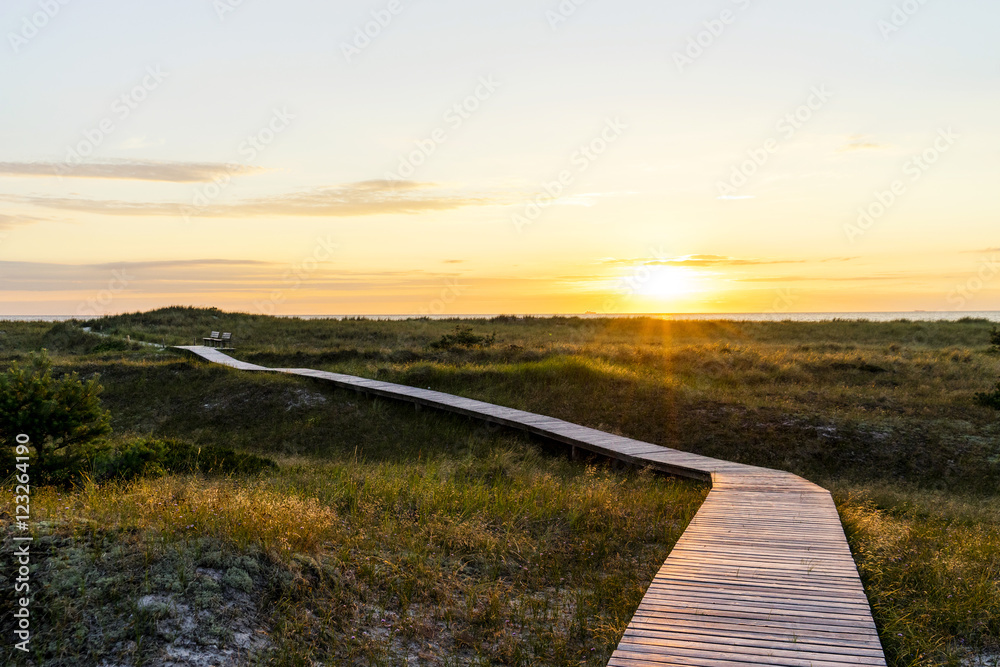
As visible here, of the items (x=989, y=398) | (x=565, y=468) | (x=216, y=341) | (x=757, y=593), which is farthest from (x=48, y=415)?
(x=216, y=341)

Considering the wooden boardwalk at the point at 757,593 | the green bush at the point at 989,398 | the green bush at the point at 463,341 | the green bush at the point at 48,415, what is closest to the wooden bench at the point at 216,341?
the green bush at the point at 463,341

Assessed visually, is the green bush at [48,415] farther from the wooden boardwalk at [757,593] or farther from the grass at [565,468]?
the wooden boardwalk at [757,593]

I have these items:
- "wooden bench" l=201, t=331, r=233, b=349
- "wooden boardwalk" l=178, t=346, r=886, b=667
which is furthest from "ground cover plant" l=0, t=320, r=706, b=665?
"wooden bench" l=201, t=331, r=233, b=349

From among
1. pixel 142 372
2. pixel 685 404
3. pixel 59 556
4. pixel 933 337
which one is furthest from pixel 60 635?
pixel 933 337

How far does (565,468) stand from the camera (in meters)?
13.2

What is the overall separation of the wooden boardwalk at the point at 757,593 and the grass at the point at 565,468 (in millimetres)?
383

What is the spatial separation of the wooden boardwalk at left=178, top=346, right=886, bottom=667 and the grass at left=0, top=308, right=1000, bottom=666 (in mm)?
383

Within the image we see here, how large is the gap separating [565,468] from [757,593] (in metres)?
7.79

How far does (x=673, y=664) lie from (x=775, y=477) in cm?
715

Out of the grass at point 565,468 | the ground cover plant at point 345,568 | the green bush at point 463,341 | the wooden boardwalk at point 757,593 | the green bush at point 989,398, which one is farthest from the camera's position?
the green bush at point 463,341

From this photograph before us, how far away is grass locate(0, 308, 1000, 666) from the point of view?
5.42m

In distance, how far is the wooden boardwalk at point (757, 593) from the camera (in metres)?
4.41

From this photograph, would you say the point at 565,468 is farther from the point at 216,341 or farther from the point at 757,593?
the point at 216,341

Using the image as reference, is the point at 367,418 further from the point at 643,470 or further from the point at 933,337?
the point at 933,337
